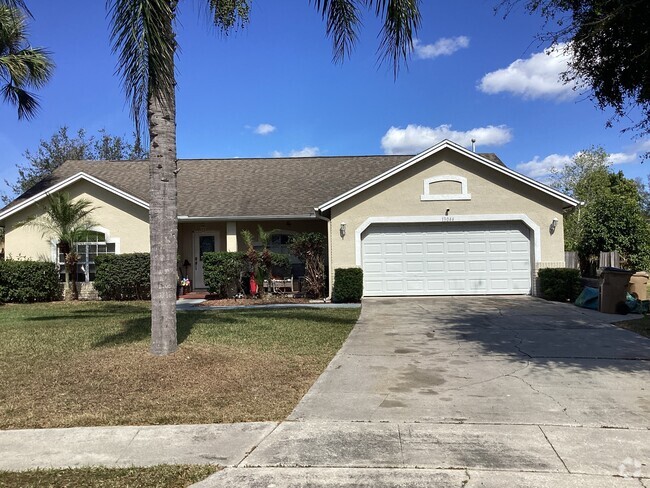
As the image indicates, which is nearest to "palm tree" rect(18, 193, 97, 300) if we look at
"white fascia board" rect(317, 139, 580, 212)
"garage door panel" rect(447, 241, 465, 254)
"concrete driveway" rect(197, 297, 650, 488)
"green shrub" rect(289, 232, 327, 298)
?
"green shrub" rect(289, 232, 327, 298)

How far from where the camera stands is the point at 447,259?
16203 millimetres

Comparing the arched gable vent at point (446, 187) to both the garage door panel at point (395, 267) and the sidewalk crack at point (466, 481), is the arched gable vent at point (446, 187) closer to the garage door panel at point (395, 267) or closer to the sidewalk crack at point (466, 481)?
the garage door panel at point (395, 267)

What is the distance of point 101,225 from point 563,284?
14.8 m

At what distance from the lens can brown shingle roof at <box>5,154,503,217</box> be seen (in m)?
18.4

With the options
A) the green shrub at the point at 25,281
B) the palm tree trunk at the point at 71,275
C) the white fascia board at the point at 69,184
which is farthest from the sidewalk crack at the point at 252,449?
the green shrub at the point at 25,281

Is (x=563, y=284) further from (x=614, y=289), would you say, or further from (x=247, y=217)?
(x=247, y=217)

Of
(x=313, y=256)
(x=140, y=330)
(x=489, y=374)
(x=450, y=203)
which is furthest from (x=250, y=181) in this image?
(x=489, y=374)

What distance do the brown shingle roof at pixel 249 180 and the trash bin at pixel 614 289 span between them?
9291 millimetres

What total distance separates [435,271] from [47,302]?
41.4 ft

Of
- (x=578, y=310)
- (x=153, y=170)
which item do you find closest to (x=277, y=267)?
(x=578, y=310)

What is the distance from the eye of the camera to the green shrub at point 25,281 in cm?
1628

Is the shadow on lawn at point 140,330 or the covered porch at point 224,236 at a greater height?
the covered porch at point 224,236

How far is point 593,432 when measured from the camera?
4.79 metres

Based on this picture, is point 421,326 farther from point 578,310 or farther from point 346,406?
point 346,406
